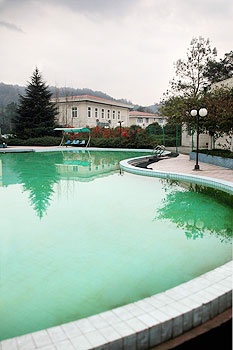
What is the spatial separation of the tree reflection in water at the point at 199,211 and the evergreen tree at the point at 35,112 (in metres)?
21.7

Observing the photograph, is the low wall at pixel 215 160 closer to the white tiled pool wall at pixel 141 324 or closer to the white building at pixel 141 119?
the white tiled pool wall at pixel 141 324

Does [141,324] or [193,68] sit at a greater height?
[193,68]

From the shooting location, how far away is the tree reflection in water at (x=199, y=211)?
16.4 ft

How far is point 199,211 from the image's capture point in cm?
611

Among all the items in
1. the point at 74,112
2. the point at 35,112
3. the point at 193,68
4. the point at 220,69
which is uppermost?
the point at 220,69

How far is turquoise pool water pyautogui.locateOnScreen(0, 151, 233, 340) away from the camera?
2879mm

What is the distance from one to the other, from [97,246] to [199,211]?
277 cm

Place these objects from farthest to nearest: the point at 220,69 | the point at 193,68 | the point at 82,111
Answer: the point at 82,111
the point at 220,69
the point at 193,68

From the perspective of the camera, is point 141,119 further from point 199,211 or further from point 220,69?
point 199,211

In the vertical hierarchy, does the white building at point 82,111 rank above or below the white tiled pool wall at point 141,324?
above

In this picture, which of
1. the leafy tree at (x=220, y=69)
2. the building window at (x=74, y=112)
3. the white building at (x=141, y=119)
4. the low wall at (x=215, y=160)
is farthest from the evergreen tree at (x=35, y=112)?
the white building at (x=141, y=119)

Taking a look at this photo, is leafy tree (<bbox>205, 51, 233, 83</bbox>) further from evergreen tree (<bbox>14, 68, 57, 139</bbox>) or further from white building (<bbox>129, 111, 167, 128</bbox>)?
white building (<bbox>129, 111, 167, 128</bbox>)

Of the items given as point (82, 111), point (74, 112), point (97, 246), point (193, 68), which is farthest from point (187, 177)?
point (74, 112)

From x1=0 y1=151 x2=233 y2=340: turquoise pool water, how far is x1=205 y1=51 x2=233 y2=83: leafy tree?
21.5m
